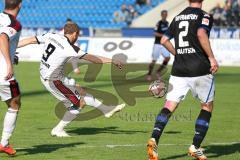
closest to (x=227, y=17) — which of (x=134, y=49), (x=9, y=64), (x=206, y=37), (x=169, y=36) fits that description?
(x=134, y=49)

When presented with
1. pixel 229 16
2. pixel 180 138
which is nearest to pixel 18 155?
pixel 180 138

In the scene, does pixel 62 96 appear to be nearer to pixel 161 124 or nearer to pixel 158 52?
pixel 161 124

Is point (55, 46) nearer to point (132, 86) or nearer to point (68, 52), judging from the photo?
point (68, 52)

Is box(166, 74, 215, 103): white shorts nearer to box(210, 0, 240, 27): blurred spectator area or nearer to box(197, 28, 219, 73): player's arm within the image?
box(197, 28, 219, 73): player's arm

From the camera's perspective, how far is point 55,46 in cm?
1134

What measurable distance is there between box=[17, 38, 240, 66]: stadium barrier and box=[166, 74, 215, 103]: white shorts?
22.4 metres

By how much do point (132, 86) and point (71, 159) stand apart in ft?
40.1

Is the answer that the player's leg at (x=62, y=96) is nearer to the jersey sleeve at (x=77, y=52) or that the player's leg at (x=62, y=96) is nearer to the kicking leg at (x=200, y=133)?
the jersey sleeve at (x=77, y=52)

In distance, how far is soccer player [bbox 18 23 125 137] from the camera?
36.8 ft

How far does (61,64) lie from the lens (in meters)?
11.5

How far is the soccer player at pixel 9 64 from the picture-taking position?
925 cm

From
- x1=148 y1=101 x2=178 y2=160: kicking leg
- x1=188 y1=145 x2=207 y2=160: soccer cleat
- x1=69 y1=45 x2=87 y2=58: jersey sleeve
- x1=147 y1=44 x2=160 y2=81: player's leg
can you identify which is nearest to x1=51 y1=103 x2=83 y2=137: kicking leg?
x1=69 y1=45 x2=87 y2=58: jersey sleeve

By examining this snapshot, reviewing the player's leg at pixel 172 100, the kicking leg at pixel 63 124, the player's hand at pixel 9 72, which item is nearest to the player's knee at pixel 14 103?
the player's hand at pixel 9 72

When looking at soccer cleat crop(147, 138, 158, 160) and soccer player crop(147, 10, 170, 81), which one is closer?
soccer cleat crop(147, 138, 158, 160)
